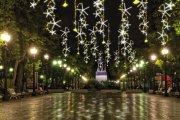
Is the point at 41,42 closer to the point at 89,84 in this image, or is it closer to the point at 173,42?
the point at 173,42

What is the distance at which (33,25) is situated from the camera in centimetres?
3011

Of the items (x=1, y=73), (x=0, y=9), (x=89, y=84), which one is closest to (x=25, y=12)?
(x=0, y=9)

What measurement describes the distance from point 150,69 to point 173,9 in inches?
1151

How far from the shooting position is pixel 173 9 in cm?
2886

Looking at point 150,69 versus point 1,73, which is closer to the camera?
point 150,69

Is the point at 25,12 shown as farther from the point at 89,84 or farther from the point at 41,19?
the point at 89,84

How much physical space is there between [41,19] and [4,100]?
42.9ft

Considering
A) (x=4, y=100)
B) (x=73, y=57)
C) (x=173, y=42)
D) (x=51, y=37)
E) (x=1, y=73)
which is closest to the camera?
(x=4, y=100)

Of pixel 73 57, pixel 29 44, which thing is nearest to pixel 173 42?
pixel 29 44

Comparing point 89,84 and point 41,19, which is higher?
point 41,19

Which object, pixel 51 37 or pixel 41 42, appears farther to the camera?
pixel 51 37

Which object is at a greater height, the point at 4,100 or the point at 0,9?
the point at 0,9

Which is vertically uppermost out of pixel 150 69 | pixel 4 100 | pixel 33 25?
pixel 33 25

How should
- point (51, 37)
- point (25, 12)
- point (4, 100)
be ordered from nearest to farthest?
point (4, 100), point (25, 12), point (51, 37)
